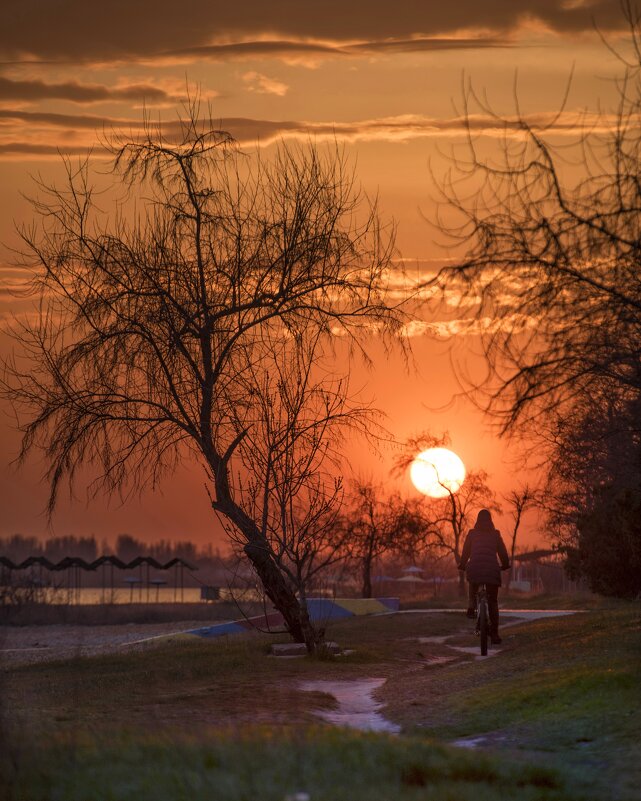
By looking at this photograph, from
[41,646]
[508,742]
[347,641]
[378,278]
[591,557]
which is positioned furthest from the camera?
[41,646]

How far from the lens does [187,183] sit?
1959 cm

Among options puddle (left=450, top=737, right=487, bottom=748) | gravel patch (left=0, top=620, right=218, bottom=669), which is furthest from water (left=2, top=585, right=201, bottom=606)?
puddle (left=450, top=737, right=487, bottom=748)

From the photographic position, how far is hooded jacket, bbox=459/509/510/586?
17.3 metres

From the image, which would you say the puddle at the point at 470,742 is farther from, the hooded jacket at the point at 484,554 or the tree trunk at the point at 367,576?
the tree trunk at the point at 367,576

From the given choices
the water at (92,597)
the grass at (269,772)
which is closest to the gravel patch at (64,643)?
the water at (92,597)

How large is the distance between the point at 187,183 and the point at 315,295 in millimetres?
2985

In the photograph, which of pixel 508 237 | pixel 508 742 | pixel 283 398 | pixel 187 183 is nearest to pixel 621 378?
pixel 508 237

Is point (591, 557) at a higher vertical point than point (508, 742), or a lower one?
higher

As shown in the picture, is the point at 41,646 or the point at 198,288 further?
the point at 41,646

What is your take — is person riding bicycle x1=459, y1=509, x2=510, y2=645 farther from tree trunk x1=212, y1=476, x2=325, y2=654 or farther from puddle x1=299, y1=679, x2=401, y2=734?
puddle x1=299, y1=679, x2=401, y2=734

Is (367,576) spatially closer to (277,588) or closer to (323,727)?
(277,588)

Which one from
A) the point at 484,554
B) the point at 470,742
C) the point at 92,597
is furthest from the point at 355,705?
the point at 92,597

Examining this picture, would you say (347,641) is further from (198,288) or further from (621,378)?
(621,378)

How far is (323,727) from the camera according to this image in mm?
9156
